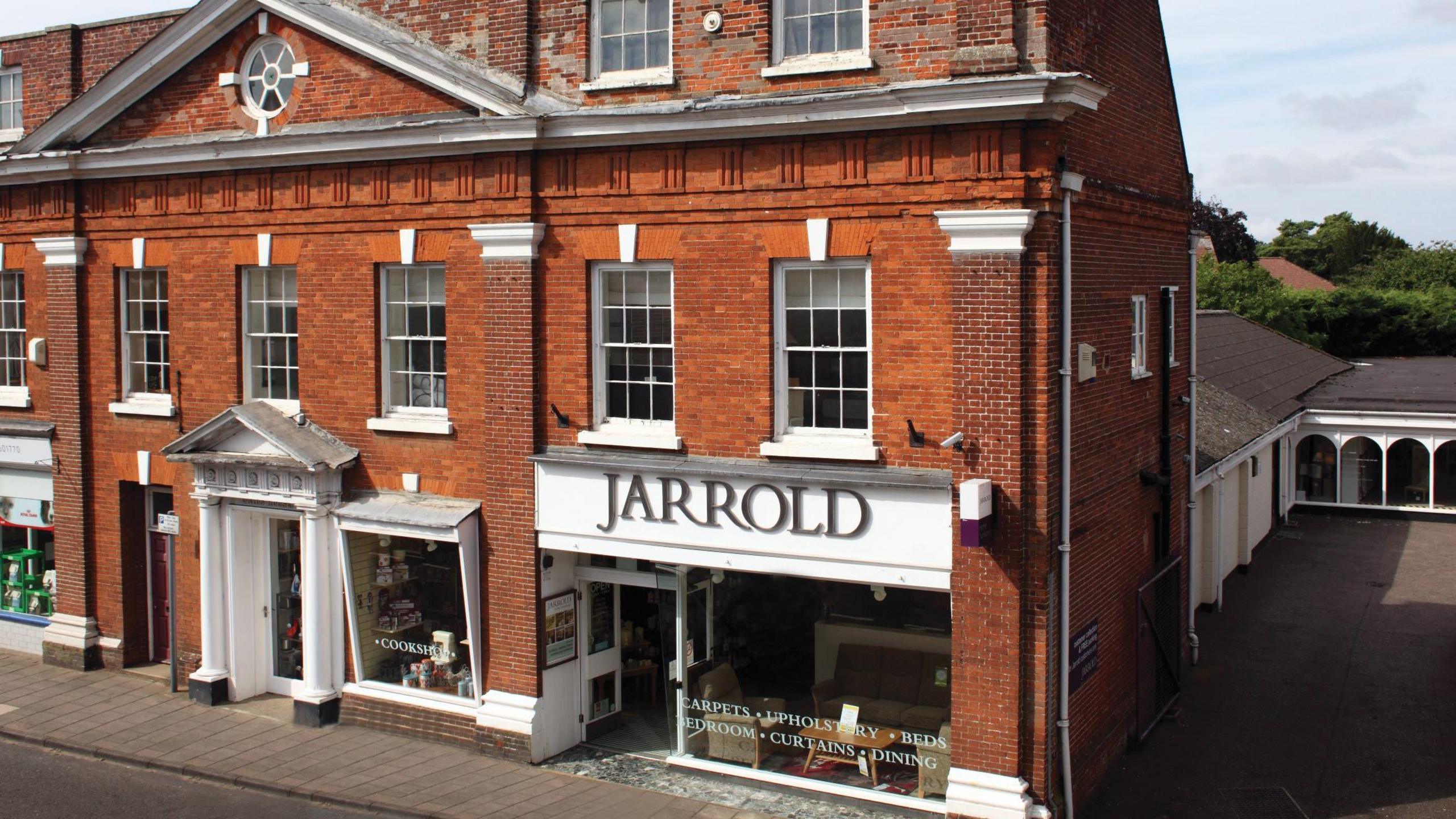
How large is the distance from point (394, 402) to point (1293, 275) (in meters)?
68.9

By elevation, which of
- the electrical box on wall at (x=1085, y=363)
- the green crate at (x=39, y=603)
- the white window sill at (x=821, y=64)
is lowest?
the green crate at (x=39, y=603)

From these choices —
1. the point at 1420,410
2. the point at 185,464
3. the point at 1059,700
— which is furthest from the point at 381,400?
the point at 1420,410

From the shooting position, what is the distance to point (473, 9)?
48.1 feet

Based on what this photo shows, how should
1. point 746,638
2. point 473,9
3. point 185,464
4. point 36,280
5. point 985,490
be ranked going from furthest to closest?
point 36,280 < point 185,464 < point 473,9 < point 746,638 < point 985,490

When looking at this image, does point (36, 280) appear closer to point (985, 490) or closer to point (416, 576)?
point (416, 576)

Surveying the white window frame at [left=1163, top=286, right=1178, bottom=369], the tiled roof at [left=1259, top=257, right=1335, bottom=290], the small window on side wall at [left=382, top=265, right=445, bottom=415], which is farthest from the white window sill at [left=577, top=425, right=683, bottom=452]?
the tiled roof at [left=1259, top=257, right=1335, bottom=290]

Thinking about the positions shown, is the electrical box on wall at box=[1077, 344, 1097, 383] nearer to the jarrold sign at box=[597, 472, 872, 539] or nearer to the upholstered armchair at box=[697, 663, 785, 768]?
the jarrold sign at box=[597, 472, 872, 539]

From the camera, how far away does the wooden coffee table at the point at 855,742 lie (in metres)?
12.8

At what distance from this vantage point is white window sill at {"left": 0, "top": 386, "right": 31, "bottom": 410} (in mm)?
18406

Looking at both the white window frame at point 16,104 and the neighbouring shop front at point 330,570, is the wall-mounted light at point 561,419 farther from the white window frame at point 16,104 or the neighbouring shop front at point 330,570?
the white window frame at point 16,104

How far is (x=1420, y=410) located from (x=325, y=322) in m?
23.4

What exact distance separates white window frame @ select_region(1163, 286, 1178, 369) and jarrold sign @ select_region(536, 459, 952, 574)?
548 centimetres

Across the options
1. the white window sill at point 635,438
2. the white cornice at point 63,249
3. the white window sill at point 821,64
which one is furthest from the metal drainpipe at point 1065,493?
the white cornice at point 63,249

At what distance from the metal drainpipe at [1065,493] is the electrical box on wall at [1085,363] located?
37cm
